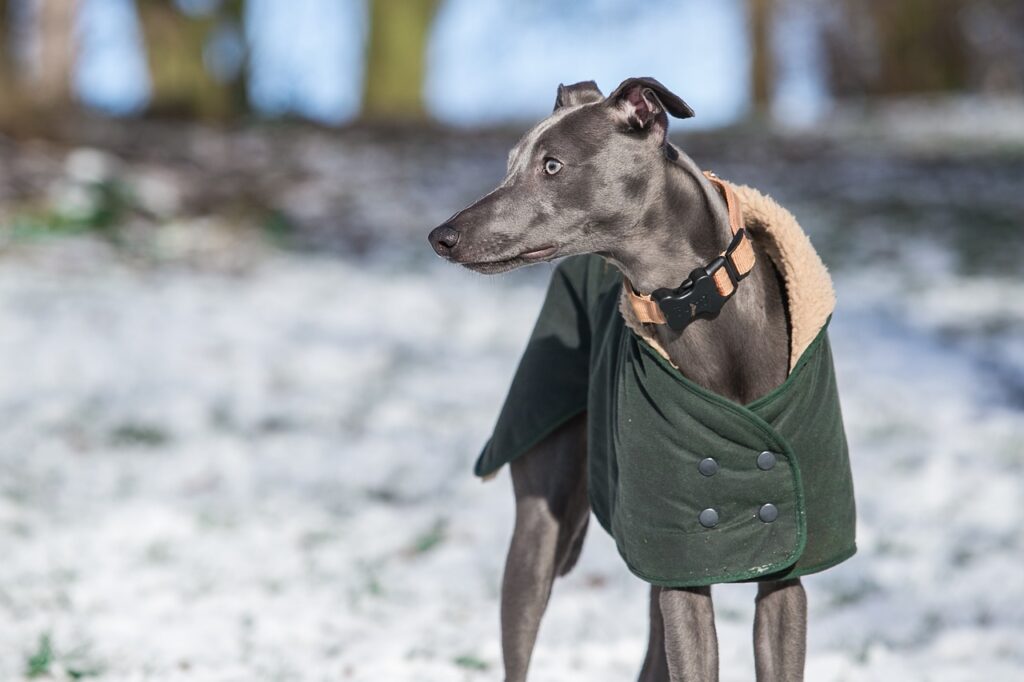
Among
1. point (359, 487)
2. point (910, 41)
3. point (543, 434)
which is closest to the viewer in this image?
point (543, 434)

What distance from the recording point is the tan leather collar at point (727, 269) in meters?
2.65

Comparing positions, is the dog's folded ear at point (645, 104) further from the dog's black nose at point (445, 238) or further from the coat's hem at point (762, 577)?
the coat's hem at point (762, 577)

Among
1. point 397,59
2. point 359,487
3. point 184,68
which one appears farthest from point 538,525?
point 397,59

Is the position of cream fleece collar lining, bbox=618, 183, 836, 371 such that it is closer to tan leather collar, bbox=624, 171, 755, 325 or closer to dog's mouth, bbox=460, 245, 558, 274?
tan leather collar, bbox=624, 171, 755, 325

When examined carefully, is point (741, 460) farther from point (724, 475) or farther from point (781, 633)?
point (781, 633)

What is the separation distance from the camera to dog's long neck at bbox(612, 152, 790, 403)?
2672 millimetres

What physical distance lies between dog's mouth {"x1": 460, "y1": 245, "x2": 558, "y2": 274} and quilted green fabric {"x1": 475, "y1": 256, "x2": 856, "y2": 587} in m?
0.27

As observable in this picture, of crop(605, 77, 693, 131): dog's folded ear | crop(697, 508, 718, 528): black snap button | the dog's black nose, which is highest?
crop(605, 77, 693, 131): dog's folded ear

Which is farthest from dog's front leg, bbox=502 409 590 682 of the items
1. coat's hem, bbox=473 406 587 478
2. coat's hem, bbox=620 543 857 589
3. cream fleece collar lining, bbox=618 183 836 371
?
cream fleece collar lining, bbox=618 183 836 371

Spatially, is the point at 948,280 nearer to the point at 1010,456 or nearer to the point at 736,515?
the point at 1010,456

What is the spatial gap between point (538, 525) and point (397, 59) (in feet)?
47.5

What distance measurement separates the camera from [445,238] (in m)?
2.68

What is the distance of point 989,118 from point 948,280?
8.36m

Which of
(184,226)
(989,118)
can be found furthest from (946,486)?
(989,118)
